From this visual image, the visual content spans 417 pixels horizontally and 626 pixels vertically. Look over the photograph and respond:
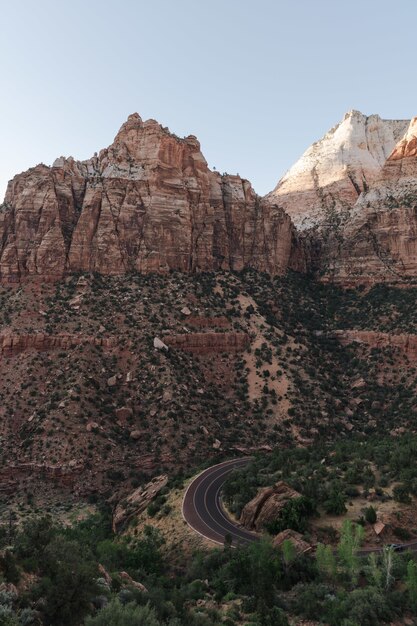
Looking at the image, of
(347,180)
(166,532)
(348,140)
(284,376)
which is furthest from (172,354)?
(348,140)

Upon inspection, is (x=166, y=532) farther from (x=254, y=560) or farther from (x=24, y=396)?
(x=24, y=396)

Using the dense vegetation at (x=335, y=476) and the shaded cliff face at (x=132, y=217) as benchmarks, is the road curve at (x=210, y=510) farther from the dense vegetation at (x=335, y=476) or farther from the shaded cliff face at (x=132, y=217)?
the shaded cliff face at (x=132, y=217)

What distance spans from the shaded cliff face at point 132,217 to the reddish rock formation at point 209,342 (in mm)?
15128

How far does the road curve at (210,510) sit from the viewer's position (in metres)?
34.8

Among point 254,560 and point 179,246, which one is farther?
point 179,246

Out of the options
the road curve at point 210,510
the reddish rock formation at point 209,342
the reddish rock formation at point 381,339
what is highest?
the reddish rock formation at point 209,342

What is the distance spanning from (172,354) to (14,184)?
1677 inches

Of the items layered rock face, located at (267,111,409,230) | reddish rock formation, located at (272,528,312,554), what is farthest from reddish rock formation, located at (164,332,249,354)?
layered rock face, located at (267,111,409,230)

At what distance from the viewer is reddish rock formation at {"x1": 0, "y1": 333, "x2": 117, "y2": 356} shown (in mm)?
61750

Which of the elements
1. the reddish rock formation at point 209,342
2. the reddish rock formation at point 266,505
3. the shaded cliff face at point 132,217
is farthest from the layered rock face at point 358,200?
the reddish rock formation at point 266,505

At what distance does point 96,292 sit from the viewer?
71375mm

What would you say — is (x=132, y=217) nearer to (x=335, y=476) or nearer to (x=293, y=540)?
(x=335, y=476)

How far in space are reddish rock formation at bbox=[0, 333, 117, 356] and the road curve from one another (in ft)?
78.0

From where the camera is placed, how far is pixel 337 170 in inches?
5138
